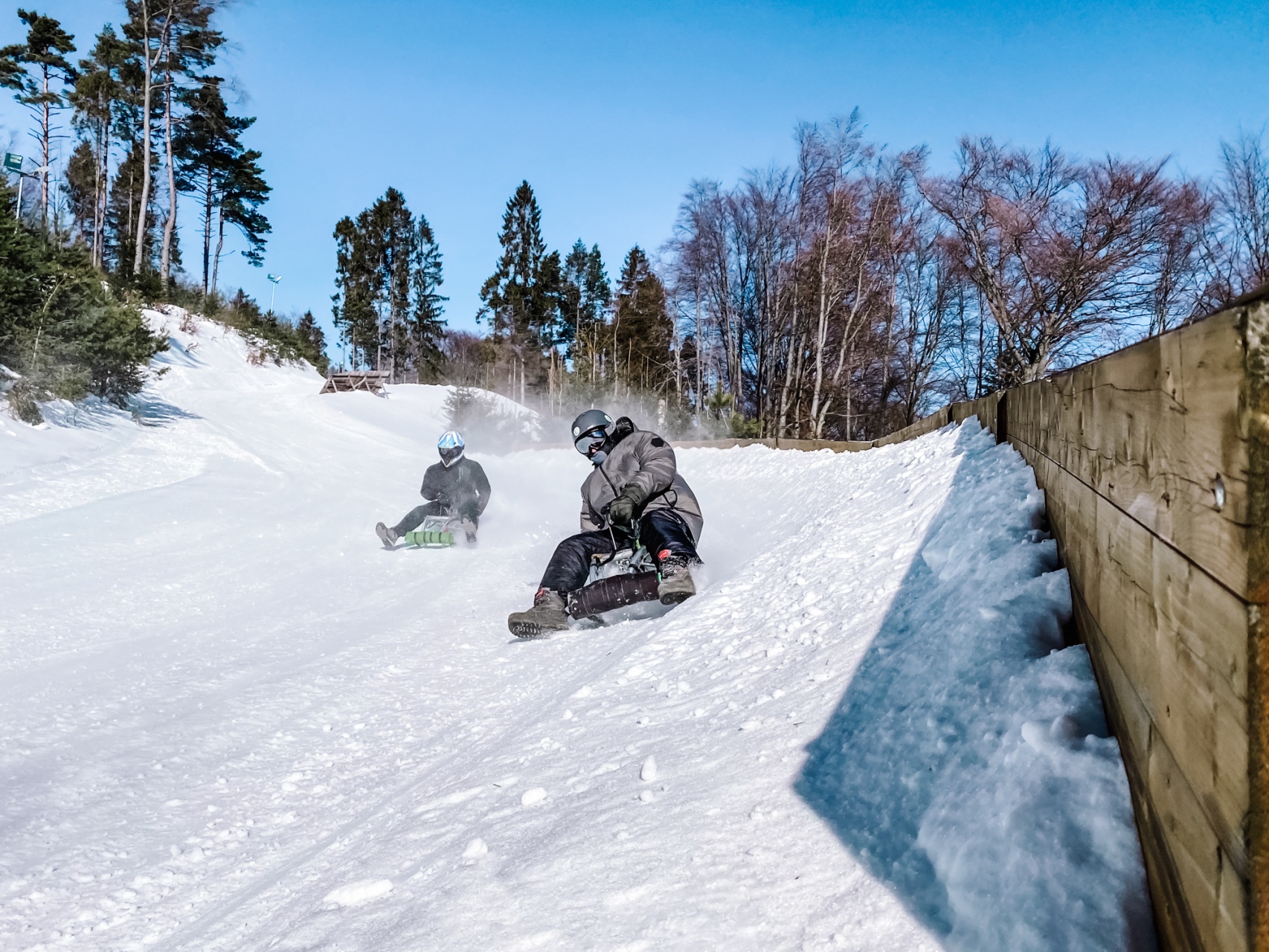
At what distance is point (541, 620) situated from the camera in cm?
471

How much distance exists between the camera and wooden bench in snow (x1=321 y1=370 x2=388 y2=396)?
1167 inches

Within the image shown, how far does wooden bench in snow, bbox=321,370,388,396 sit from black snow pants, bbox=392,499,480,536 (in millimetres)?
22477

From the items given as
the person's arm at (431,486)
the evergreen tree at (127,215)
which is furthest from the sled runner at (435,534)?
the evergreen tree at (127,215)

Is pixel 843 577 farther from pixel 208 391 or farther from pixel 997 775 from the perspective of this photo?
pixel 208 391

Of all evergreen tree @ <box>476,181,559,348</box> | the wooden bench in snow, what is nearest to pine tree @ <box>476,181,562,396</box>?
evergreen tree @ <box>476,181,559,348</box>

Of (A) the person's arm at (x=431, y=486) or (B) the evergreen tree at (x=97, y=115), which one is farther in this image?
(B) the evergreen tree at (x=97, y=115)

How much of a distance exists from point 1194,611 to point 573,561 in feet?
14.3

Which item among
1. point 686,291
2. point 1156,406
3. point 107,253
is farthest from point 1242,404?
point 107,253

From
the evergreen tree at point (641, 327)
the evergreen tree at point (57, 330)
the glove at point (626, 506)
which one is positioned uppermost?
the evergreen tree at point (641, 327)

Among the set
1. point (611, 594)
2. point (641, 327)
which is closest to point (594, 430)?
point (611, 594)

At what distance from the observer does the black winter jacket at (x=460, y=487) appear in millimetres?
8797

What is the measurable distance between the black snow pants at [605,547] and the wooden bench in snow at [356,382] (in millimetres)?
26391

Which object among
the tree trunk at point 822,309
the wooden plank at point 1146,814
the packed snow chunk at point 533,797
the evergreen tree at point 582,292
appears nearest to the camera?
the wooden plank at point 1146,814

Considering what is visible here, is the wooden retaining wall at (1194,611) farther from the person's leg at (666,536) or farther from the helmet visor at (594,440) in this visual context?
the helmet visor at (594,440)
